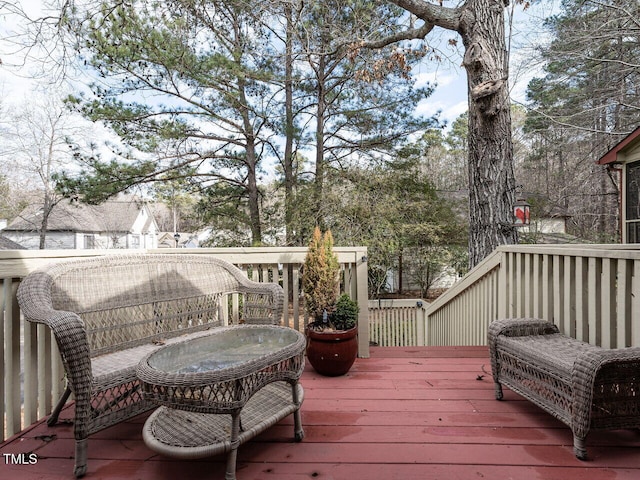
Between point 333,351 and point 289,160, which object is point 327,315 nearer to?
point 333,351

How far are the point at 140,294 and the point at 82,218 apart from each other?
1865 cm

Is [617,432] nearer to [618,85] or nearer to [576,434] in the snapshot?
[576,434]

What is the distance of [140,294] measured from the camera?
219cm

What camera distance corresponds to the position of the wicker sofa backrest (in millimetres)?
1925

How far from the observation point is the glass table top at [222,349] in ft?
5.01

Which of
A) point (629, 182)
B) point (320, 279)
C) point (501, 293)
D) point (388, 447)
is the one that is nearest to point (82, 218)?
point (320, 279)

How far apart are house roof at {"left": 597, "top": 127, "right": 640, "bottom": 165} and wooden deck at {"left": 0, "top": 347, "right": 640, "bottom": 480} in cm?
587

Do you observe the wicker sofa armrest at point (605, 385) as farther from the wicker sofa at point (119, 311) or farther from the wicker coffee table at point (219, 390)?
the wicker sofa at point (119, 311)

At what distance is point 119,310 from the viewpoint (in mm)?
2074

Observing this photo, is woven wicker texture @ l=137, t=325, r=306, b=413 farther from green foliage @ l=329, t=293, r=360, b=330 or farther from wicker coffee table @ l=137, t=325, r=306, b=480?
green foliage @ l=329, t=293, r=360, b=330

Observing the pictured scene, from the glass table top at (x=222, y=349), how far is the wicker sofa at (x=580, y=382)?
51.1 inches

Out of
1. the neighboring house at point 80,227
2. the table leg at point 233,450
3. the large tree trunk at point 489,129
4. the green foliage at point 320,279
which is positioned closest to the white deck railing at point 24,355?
the green foliage at point 320,279

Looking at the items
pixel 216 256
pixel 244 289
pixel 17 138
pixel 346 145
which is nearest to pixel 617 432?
pixel 244 289

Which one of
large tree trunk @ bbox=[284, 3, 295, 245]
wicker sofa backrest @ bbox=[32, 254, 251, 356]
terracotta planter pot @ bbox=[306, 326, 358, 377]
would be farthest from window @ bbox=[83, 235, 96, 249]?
terracotta planter pot @ bbox=[306, 326, 358, 377]
